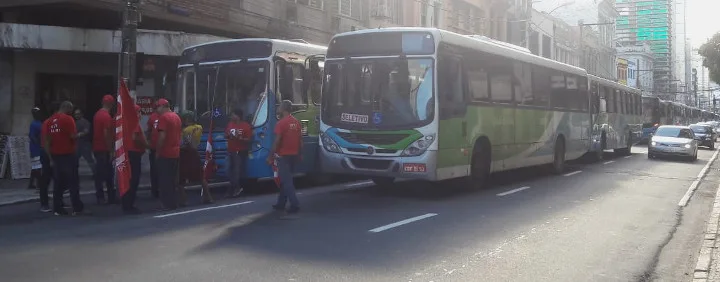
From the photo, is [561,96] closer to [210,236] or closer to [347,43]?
[347,43]

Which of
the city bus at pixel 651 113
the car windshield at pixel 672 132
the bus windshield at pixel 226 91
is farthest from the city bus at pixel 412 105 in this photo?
the city bus at pixel 651 113

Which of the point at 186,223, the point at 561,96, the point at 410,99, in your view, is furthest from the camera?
the point at 561,96

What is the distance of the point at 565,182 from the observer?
15867 millimetres

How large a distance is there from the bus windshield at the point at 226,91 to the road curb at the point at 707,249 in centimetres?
743

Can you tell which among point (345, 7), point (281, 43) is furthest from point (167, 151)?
point (345, 7)

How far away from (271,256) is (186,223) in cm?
255

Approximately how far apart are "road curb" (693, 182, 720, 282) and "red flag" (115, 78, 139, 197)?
7.66m

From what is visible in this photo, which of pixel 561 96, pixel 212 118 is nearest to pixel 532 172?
pixel 561 96

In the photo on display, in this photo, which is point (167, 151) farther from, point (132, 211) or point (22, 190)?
point (22, 190)

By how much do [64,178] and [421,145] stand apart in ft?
18.1

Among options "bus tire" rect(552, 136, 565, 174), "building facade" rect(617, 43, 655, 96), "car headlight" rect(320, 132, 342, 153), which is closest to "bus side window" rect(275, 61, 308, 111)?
"car headlight" rect(320, 132, 342, 153)

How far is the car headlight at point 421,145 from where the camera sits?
11.3m

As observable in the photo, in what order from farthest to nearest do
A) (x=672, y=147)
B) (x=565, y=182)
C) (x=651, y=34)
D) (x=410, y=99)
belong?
1. (x=651, y=34)
2. (x=672, y=147)
3. (x=565, y=182)
4. (x=410, y=99)

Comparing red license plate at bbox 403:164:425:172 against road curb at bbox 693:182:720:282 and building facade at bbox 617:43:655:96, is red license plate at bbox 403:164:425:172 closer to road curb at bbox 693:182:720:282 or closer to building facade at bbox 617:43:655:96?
road curb at bbox 693:182:720:282
